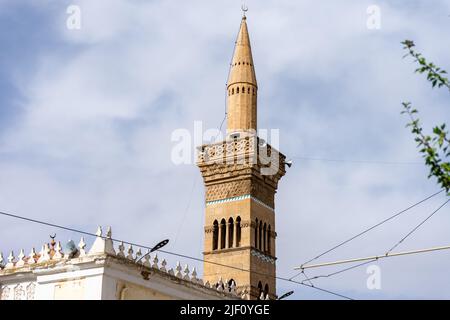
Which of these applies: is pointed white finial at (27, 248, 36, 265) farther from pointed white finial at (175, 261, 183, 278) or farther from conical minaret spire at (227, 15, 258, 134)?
conical minaret spire at (227, 15, 258, 134)

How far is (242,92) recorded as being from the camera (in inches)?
1516

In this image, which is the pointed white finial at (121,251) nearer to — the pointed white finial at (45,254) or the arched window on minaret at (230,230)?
the pointed white finial at (45,254)

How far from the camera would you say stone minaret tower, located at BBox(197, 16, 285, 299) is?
3612 cm

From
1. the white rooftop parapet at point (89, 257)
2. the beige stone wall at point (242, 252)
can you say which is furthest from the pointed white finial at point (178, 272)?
the beige stone wall at point (242, 252)

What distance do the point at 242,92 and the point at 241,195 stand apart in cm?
486

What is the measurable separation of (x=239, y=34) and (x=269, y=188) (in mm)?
7693

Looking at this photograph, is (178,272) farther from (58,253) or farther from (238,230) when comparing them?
(238,230)

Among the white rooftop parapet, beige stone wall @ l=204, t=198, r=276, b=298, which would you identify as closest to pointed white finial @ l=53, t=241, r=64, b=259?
the white rooftop parapet

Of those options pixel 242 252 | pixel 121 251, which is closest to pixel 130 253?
pixel 121 251

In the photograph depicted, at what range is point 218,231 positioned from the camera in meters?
37.2

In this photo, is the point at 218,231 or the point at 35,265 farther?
the point at 218,231
